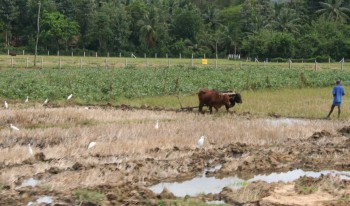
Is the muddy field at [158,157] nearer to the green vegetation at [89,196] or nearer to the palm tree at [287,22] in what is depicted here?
the green vegetation at [89,196]

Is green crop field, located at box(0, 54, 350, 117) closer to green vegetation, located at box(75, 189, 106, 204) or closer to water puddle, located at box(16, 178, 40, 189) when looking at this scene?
water puddle, located at box(16, 178, 40, 189)

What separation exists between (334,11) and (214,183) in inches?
2833

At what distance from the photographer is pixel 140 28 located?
7750cm

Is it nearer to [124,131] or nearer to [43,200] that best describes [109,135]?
[124,131]

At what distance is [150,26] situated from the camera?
3002 inches

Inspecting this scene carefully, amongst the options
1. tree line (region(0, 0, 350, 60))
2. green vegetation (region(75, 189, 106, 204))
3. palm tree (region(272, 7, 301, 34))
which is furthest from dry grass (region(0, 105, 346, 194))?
palm tree (region(272, 7, 301, 34))

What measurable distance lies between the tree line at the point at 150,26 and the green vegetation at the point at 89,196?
59830mm

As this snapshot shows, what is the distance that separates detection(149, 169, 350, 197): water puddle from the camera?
9.97 m

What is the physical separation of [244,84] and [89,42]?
164ft

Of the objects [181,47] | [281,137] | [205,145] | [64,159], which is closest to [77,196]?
[64,159]

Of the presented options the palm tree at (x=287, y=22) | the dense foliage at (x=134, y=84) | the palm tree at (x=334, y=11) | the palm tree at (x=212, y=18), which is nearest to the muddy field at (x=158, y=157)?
the dense foliage at (x=134, y=84)

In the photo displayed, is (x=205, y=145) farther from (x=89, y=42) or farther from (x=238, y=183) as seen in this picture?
(x=89, y=42)

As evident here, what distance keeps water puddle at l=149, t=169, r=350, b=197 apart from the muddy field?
15 centimetres

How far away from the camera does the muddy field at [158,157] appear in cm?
913
